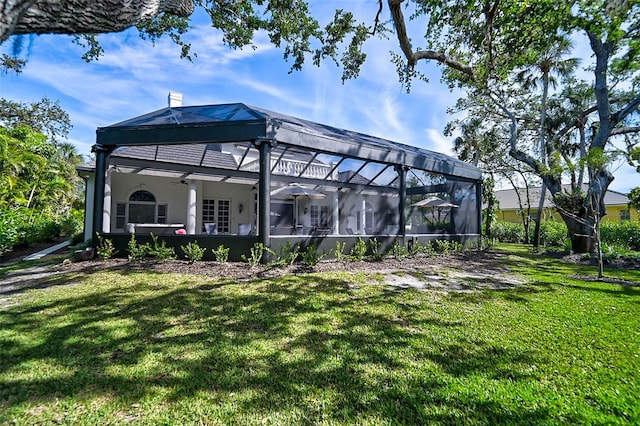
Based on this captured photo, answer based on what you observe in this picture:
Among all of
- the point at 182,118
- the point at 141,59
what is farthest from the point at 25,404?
the point at 141,59

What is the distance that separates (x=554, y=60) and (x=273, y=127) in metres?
16.6

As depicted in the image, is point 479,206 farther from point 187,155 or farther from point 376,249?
point 187,155

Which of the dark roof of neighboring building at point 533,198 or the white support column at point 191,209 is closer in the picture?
the white support column at point 191,209

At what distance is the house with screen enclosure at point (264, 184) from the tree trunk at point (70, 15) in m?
5.16

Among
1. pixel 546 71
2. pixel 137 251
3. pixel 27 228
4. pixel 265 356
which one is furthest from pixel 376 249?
pixel 546 71

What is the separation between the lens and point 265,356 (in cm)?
326

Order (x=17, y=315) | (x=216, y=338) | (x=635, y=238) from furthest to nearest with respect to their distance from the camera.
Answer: (x=635, y=238) < (x=17, y=315) < (x=216, y=338)

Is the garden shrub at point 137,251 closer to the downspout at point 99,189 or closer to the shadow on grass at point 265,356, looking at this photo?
the downspout at point 99,189

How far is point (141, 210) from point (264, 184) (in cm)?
844

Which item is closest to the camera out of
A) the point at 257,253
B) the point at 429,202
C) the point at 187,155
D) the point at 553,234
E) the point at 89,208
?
the point at 257,253

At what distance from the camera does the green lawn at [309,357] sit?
2.38 meters

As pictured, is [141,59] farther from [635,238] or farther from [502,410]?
[635,238]

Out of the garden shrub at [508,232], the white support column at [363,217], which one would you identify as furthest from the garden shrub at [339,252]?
the garden shrub at [508,232]

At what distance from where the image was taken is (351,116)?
15656mm
